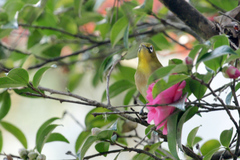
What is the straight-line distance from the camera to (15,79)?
0.87 m

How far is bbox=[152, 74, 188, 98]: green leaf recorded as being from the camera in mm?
683

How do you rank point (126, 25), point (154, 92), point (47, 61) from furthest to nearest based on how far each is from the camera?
point (47, 61) → point (126, 25) → point (154, 92)

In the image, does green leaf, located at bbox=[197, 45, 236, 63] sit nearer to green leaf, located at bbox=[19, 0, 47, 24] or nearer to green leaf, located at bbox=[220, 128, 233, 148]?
green leaf, located at bbox=[220, 128, 233, 148]

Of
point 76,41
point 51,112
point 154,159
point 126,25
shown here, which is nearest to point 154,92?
point 154,159

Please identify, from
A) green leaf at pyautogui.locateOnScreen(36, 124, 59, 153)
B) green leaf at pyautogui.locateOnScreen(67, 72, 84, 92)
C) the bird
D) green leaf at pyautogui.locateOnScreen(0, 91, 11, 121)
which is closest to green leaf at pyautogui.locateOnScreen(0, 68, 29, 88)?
green leaf at pyautogui.locateOnScreen(36, 124, 59, 153)

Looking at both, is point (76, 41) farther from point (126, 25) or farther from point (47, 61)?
point (126, 25)

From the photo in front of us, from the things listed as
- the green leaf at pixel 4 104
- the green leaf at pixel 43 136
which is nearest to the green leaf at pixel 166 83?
the green leaf at pixel 43 136

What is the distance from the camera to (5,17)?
138 centimetres

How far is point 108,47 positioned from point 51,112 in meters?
1.69

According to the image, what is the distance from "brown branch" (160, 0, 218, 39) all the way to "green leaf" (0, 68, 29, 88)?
1.47ft

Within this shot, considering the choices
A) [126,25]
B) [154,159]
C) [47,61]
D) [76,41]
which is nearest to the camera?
[154,159]

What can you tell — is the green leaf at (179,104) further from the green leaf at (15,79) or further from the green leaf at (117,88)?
the green leaf at (117,88)

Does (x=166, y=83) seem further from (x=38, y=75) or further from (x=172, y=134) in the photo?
(x=38, y=75)

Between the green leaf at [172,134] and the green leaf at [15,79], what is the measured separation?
0.38m
